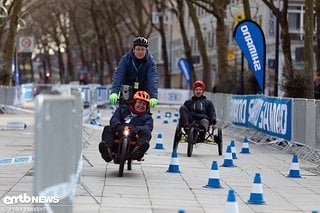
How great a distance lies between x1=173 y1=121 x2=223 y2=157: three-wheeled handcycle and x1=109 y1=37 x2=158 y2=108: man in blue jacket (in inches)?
147

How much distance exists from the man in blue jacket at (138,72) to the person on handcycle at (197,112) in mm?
4042

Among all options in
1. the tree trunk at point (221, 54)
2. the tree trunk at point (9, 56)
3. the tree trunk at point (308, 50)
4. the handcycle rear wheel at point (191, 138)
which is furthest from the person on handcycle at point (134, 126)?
the tree trunk at point (9, 56)

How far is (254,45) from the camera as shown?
25.3m

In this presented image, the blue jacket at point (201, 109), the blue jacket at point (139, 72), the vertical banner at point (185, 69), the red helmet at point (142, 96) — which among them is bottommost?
the blue jacket at point (201, 109)

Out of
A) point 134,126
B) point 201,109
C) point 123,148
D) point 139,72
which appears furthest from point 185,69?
point 123,148

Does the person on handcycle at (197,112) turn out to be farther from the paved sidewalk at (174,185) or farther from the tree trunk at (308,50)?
the tree trunk at (308,50)

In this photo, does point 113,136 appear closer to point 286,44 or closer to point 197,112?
point 197,112

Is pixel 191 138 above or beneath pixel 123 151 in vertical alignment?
beneath

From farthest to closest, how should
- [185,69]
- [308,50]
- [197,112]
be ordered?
[185,69], [308,50], [197,112]

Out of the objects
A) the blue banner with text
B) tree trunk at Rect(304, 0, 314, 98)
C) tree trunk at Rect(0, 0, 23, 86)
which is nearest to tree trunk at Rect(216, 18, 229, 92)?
the blue banner with text

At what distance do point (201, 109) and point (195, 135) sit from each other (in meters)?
0.77

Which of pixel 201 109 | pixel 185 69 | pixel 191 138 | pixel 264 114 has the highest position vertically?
pixel 185 69

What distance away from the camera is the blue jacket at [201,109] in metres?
17.0

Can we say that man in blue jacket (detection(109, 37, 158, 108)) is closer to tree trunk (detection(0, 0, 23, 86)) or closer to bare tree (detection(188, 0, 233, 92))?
bare tree (detection(188, 0, 233, 92))
